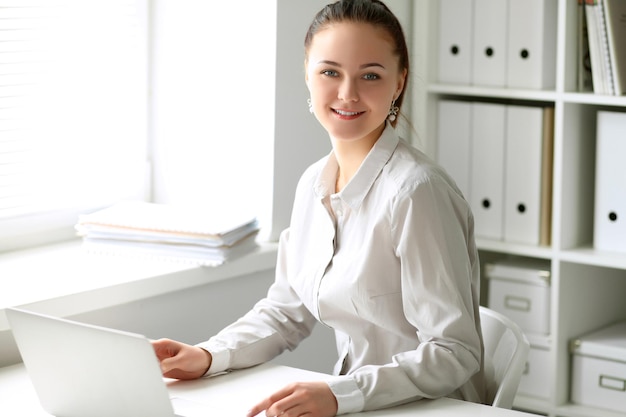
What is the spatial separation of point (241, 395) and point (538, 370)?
1412 mm

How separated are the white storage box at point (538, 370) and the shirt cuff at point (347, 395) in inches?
52.9

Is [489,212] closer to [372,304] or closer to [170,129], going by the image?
[170,129]

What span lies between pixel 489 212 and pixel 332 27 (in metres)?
1.28

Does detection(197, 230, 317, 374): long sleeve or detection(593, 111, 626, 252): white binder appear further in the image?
detection(593, 111, 626, 252): white binder

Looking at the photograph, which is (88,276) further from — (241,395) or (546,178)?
(546,178)

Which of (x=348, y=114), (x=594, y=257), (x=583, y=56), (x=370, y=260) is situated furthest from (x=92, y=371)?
(x=583, y=56)

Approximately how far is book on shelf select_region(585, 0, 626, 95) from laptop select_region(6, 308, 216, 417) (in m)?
1.53

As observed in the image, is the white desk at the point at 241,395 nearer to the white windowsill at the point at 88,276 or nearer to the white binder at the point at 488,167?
A: the white windowsill at the point at 88,276

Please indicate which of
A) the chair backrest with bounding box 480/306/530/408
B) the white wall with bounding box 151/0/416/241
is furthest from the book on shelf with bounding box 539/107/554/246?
the chair backrest with bounding box 480/306/530/408

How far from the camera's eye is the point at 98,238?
2459 mm

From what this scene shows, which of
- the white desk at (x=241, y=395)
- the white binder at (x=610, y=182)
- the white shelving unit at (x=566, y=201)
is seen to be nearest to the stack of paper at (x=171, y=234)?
the white desk at (x=241, y=395)

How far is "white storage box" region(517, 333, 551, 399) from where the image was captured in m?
2.88

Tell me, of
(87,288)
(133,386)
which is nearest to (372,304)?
(133,386)

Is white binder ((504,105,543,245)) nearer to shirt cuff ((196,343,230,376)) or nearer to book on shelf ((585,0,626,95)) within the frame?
book on shelf ((585,0,626,95))
